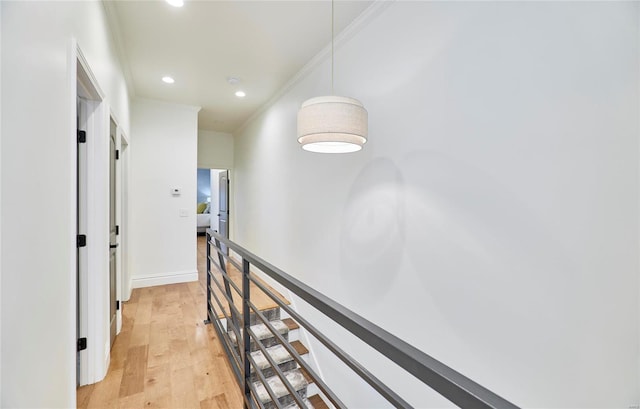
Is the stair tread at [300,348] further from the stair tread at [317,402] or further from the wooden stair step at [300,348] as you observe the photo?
the stair tread at [317,402]

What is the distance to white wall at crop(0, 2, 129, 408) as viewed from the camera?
0.81 metres

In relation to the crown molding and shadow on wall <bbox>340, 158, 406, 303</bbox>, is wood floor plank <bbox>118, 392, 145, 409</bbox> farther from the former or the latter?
the crown molding

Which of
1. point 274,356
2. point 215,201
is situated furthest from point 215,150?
point 274,356

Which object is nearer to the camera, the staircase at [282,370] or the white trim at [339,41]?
the white trim at [339,41]

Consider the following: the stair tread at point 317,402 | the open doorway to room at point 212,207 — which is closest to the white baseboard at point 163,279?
the open doorway to room at point 212,207

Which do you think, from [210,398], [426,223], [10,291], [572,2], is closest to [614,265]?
[426,223]

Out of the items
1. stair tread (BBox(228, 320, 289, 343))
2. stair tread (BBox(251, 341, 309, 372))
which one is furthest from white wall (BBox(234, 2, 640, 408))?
stair tread (BBox(228, 320, 289, 343))

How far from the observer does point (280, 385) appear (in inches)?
104

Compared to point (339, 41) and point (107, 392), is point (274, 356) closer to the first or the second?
point (107, 392)

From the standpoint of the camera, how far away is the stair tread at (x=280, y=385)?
2562mm

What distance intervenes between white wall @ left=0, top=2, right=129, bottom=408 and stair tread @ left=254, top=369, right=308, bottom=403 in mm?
1613

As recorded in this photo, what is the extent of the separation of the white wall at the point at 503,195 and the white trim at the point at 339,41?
0.20 feet

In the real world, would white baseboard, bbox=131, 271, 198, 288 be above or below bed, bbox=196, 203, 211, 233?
below

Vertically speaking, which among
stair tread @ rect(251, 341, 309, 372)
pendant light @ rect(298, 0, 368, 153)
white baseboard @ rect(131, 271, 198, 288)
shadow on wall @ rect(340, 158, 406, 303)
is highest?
pendant light @ rect(298, 0, 368, 153)
